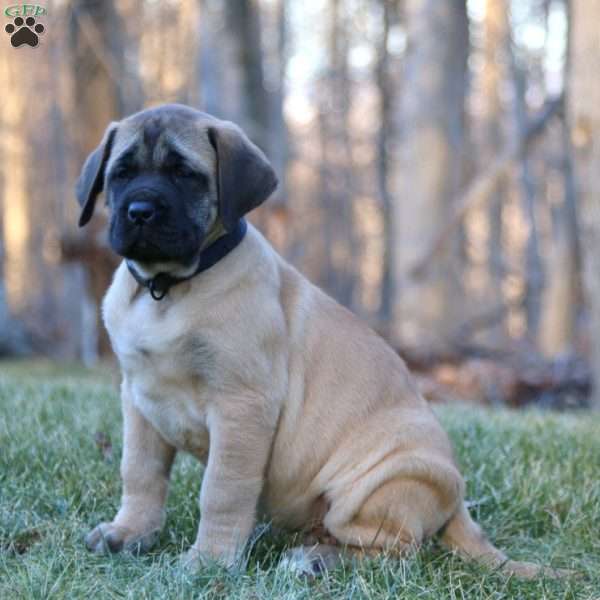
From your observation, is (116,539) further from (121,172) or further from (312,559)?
(121,172)

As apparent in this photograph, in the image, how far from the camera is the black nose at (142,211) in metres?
3.52

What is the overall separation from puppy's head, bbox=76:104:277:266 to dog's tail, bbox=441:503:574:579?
1.63 metres

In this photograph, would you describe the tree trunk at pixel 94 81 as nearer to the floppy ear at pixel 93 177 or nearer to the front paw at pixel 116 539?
the floppy ear at pixel 93 177

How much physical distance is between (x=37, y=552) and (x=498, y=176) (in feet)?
29.8

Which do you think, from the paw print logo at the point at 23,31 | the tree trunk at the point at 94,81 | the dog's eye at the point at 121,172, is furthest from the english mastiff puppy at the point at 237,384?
the tree trunk at the point at 94,81

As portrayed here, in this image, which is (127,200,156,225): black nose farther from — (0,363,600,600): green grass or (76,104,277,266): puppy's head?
(0,363,600,600): green grass

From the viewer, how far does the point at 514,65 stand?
21219 millimetres

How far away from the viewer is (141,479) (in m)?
3.93

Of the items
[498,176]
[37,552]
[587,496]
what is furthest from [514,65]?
[37,552]

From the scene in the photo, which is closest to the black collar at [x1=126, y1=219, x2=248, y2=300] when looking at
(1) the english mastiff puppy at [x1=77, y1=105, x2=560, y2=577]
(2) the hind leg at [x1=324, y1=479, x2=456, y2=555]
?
(1) the english mastiff puppy at [x1=77, y1=105, x2=560, y2=577]

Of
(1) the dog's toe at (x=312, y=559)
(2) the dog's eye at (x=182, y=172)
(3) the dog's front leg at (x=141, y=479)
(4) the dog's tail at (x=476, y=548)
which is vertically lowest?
(4) the dog's tail at (x=476, y=548)

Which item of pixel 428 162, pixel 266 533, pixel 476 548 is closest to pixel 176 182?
pixel 266 533

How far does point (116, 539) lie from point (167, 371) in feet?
2.53

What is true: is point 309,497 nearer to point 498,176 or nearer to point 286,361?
point 286,361
